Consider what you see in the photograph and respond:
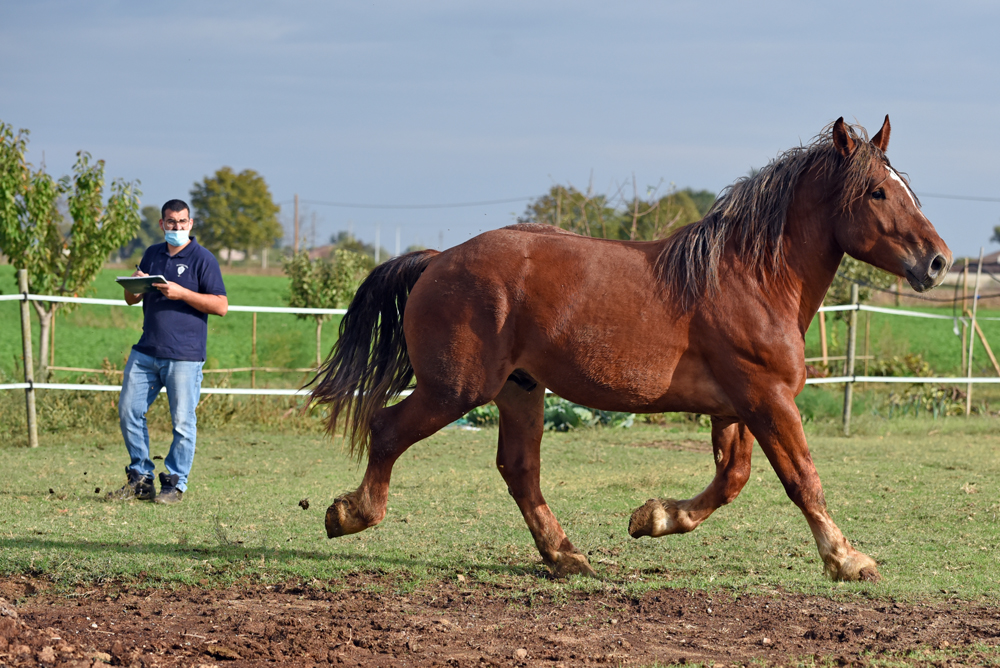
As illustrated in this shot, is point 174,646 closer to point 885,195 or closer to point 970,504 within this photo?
point 885,195

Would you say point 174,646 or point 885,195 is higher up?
point 885,195

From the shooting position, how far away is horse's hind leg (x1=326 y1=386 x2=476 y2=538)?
4.70 meters

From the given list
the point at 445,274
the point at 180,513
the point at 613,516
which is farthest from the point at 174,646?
the point at 613,516

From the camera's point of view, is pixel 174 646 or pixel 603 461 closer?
pixel 174 646

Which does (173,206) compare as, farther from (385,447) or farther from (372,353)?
(385,447)

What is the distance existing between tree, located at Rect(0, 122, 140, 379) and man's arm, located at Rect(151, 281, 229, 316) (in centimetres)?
660

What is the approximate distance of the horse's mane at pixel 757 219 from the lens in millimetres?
4559

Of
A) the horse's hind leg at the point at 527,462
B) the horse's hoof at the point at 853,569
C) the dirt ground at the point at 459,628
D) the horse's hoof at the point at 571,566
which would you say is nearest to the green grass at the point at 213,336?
the horse's hind leg at the point at 527,462

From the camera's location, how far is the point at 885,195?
14.8 feet

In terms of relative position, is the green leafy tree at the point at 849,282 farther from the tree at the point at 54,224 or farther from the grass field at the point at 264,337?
the tree at the point at 54,224

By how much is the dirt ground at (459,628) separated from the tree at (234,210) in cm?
6216

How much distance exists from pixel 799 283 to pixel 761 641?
1755mm

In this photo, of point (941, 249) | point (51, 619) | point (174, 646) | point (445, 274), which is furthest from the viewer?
point (445, 274)

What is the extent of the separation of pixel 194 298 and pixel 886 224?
4463 mm
